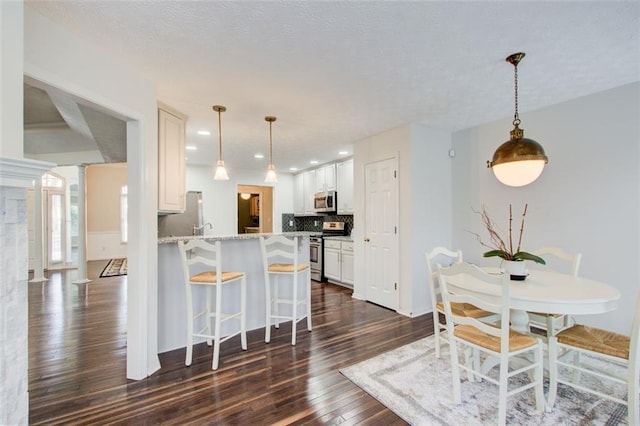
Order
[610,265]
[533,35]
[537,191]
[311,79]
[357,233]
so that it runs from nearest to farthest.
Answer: [533,35]
[311,79]
[610,265]
[537,191]
[357,233]

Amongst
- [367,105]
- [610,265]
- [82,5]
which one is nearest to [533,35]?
[367,105]

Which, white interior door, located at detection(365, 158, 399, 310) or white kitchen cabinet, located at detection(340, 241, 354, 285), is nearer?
white interior door, located at detection(365, 158, 399, 310)

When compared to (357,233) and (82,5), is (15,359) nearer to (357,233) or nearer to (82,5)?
(82,5)

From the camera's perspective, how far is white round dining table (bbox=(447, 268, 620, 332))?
1751 millimetres

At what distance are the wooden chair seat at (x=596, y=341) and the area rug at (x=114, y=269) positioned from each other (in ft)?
24.4

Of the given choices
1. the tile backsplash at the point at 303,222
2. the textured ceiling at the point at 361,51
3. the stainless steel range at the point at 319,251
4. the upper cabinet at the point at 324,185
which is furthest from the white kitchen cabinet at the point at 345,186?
the textured ceiling at the point at 361,51

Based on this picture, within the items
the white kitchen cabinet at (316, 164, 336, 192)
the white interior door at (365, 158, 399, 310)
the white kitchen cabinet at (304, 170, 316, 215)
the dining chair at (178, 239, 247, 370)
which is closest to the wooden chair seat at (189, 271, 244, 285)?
the dining chair at (178, 239, 247, 370)

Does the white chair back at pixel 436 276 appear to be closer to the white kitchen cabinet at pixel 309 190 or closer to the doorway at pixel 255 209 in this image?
the white kitchen cabinet at pixel 309 190

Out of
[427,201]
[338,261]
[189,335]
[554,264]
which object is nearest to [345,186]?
[338,261]

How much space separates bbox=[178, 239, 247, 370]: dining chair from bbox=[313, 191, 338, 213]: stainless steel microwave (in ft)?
10.2

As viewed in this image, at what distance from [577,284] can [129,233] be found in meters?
3.45

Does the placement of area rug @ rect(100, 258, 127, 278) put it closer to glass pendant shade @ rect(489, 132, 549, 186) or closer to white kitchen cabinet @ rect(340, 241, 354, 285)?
white kitchen cabinet @ rect(340, 241, 354, 285)

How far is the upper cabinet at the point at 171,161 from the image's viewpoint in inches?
109

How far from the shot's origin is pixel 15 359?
4.22 feet
